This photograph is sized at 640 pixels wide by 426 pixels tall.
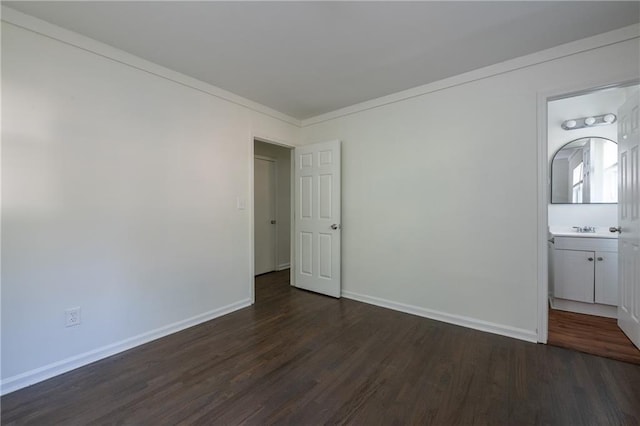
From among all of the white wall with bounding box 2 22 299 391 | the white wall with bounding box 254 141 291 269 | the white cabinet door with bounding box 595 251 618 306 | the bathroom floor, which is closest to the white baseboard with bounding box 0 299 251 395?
the white wall with bounding box 2 22 299 391

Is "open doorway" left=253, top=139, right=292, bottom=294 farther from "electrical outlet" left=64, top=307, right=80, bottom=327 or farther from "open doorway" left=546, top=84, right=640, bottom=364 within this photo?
"open doorway" left=546, top=84, right=640, bottom=364

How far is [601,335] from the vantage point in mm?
2498

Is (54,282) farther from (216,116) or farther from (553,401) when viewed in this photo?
(553,401)

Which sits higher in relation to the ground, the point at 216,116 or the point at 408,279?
the point at 216,116

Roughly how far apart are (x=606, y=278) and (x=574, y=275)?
0.25 m

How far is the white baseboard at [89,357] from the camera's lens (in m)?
1.79

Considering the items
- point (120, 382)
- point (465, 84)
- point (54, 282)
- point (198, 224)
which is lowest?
point (120, 382)

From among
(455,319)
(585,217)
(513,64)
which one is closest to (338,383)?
(455,319)

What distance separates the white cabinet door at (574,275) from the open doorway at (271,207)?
12.8 feet

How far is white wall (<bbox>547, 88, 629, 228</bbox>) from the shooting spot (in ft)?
10.6

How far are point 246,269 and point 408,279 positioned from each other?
6.11 feet

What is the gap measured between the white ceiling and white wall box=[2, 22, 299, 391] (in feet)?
1.05

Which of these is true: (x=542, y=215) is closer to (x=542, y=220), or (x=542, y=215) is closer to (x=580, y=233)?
(x=542, y=220)

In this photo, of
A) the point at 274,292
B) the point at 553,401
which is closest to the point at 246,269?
the point at 274,292
